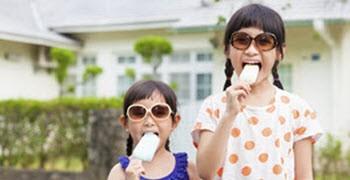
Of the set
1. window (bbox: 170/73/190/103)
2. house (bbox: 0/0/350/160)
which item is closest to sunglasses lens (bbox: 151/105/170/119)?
house (bbox: 0/0/350/160)

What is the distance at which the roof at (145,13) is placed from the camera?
1106cm

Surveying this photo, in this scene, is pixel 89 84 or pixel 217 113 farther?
pixel 89 84

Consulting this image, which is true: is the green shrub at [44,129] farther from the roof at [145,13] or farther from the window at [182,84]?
the window at [182,84]

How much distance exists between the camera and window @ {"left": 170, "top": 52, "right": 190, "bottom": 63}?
44.0 feet

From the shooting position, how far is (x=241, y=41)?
2412mm

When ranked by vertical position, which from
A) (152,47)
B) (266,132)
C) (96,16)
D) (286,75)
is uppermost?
(96,16)

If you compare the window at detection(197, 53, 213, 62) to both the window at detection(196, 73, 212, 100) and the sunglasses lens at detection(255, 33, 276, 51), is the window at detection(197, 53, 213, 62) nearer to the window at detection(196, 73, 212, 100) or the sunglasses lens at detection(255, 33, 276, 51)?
the window at detection(196, 73, 212, 100)

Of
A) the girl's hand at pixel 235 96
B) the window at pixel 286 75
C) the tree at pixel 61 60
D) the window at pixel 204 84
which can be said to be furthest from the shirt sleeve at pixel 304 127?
the window at pixel 204 84

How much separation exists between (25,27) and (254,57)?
40.2 ft

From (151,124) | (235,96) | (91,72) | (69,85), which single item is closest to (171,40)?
(91,72)

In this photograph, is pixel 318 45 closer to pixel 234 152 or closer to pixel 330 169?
pixel 330 169

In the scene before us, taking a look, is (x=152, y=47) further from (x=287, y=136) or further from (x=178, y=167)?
(x=287, y=136)

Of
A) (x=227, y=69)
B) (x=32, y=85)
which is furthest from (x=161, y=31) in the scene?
(x=227, y=69)

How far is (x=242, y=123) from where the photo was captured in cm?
242
